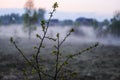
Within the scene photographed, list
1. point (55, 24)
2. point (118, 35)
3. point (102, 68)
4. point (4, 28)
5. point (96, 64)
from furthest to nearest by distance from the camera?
point (55, 24)
point (4, 28)
point (118, 35)
point (96, 64)
point (102, 68)

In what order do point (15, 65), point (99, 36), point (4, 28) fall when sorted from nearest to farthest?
point (15, 65), point (99, 36), point (4, 28)

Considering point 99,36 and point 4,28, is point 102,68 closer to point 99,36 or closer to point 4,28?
point 99,36

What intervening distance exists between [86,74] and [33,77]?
21.0 feet

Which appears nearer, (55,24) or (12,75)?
(12,75)

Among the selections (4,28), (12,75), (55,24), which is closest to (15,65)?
(12,75)

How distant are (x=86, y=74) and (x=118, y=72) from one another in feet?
15.6

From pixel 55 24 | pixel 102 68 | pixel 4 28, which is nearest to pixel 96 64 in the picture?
pixel 102 68

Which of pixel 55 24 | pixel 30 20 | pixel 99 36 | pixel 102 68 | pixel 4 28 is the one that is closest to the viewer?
pixel 102 68

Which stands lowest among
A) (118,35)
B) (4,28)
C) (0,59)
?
(4,28)

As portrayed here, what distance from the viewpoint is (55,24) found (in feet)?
471

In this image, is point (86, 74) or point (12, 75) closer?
point (12, 75)

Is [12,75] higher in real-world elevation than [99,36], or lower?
higher

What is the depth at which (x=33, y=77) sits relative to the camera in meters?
25.4

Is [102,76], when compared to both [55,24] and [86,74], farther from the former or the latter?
[55,24]
